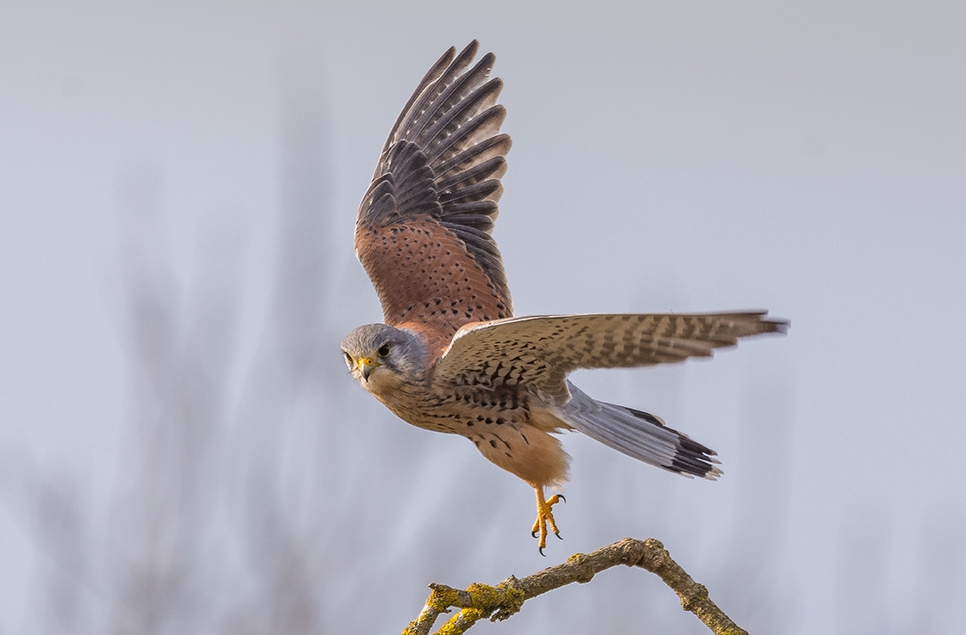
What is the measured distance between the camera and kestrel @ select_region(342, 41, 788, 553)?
324 centimetres

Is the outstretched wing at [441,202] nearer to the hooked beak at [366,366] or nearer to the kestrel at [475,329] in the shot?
the kestrel at [475,329]

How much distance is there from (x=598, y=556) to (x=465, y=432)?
142 cm

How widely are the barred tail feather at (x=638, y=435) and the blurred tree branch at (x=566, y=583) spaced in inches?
47.9

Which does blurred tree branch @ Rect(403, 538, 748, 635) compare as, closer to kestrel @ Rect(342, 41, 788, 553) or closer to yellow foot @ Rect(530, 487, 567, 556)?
kestrel @ Rect(342, 41, 788, 553)

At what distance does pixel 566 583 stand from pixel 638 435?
155cm

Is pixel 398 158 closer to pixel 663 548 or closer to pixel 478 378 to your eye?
pixel 478 378

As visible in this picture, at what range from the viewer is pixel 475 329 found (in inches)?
127

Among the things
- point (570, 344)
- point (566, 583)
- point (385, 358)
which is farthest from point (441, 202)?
point (566, 583)

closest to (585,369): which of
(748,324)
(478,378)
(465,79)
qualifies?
(478,378)

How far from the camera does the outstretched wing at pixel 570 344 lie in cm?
298

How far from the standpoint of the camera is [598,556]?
2.34 m

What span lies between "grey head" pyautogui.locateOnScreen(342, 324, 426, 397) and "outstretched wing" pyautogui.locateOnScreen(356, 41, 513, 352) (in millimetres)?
576

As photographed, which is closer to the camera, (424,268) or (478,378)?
(478,378)

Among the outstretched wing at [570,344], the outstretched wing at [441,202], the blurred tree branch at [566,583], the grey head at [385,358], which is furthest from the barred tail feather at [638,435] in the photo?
the blurred tree branch at [566,583]
